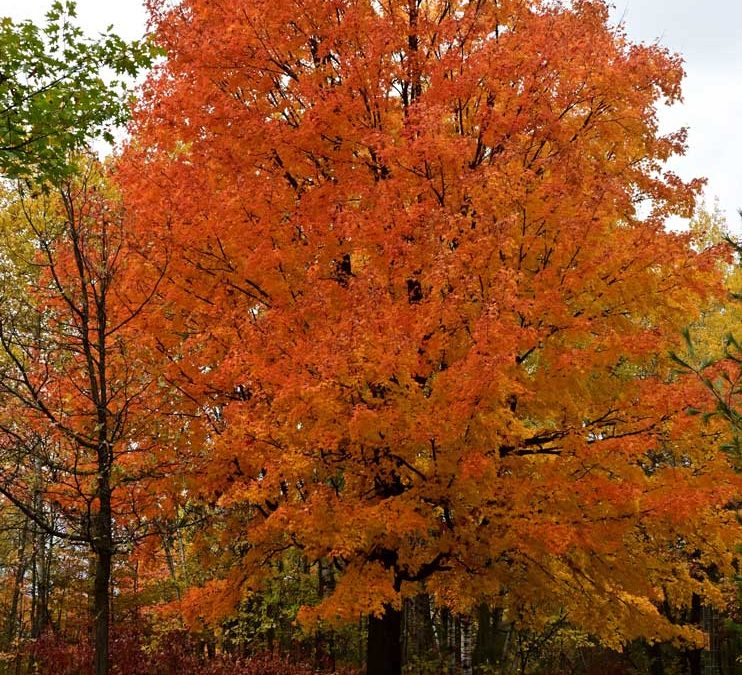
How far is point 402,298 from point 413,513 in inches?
102

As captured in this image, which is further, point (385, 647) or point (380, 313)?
point (385, 647)

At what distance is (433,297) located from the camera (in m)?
6.59

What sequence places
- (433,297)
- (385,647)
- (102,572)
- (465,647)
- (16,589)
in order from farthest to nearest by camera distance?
(16,589) → (465,647) → (385,647) → (102,572) → (433,297)

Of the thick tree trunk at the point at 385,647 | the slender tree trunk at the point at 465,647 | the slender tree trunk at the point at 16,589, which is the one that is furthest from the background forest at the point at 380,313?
the slender tree trunk at the point at 16,589

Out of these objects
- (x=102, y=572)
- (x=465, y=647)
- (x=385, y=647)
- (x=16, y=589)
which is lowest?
(x=465, y=647)

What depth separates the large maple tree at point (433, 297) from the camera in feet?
21.6

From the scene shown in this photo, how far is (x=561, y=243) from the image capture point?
7180 mm

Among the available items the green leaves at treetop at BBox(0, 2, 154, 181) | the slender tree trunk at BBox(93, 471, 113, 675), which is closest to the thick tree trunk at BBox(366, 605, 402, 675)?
the slender tree trunk at BBox(93, 471, 113, 675)

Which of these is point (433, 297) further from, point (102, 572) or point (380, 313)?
point (102, 572)

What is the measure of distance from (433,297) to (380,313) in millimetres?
557

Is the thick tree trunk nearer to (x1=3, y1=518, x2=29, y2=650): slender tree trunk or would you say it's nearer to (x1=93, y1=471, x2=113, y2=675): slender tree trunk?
(x1=93, y1=471, x2=113, y2=675): slender tree trunk

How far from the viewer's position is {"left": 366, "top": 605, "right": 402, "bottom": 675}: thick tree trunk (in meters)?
8.45

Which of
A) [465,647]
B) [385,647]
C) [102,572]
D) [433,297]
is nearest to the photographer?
[433,297]

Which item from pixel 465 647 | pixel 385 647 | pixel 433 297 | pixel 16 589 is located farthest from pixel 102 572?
pixel 16 589
